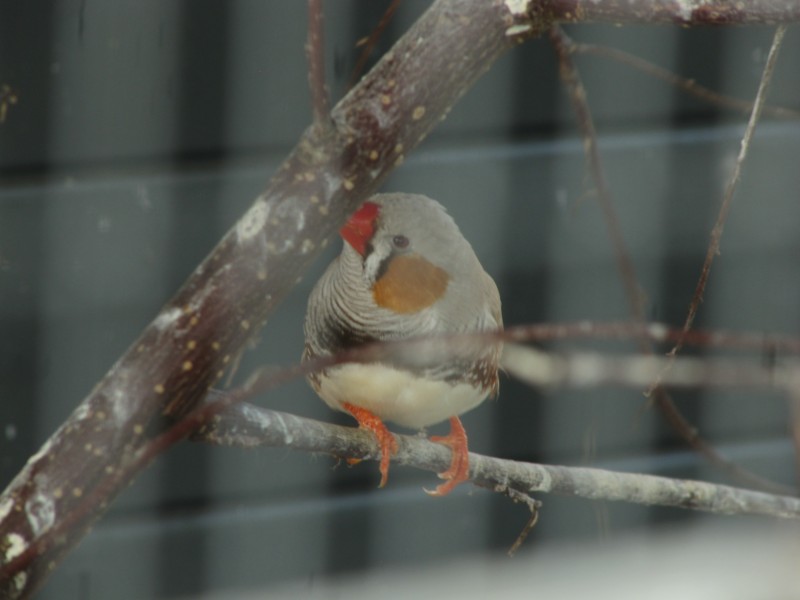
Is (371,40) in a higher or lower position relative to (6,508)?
higher

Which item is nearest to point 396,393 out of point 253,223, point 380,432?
point 380,432

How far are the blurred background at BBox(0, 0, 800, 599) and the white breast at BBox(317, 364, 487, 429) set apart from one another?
16cm

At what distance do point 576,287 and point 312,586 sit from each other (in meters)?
0.38

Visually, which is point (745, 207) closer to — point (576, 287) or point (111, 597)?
point (576, 287)

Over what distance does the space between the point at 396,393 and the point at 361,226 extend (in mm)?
109

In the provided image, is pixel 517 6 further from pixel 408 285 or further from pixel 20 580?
pixel 20 580

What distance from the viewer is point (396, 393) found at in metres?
0.63

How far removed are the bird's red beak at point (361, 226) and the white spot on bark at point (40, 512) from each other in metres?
0.19

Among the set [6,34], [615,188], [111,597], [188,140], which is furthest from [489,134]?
[111,597]

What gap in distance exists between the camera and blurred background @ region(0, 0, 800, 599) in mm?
842

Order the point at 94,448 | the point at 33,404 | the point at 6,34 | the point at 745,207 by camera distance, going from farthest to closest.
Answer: the point at 745,207 < the point at 33,404 < the point at 6,34 < the point at 94,448

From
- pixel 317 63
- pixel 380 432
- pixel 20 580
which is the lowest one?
pixel 20 580

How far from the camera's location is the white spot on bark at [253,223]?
0.52 meters

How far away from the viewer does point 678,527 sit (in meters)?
1.22
